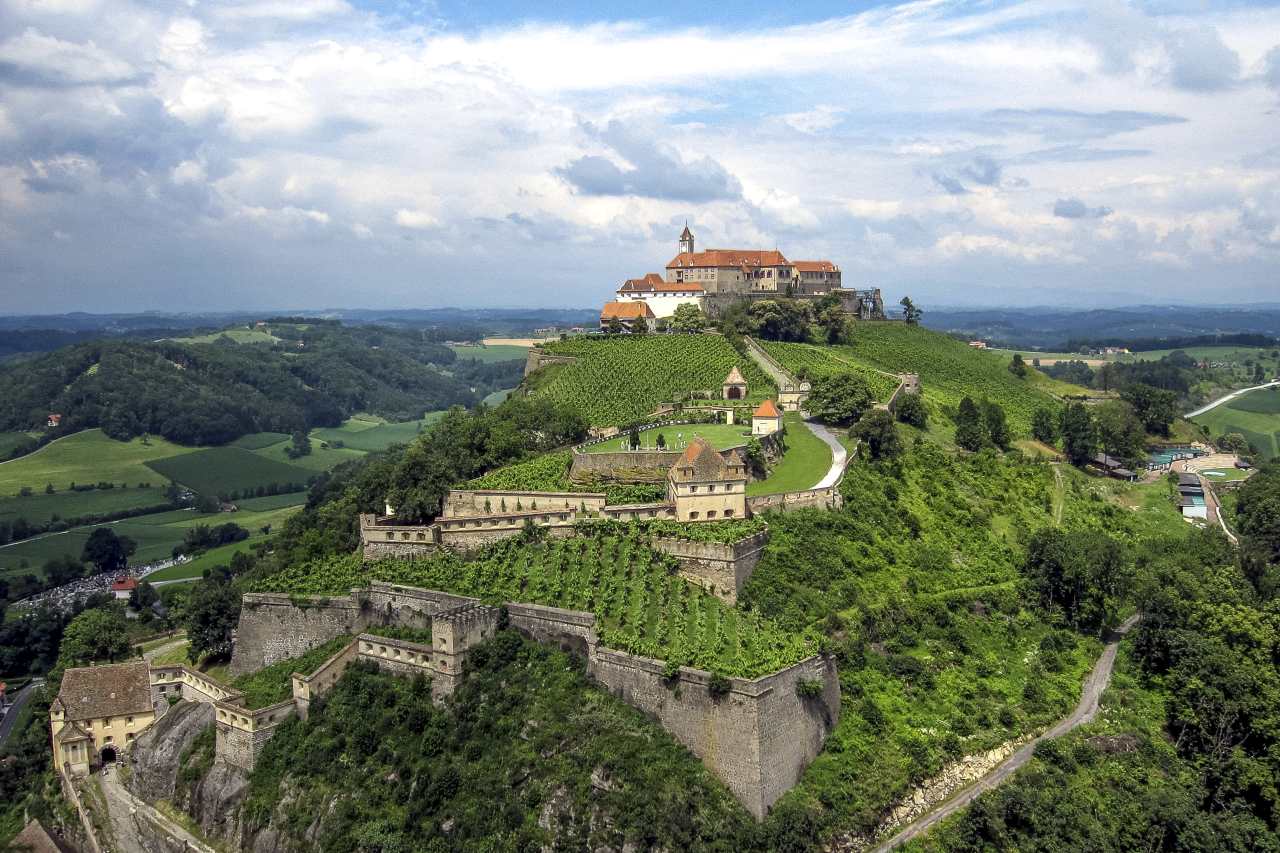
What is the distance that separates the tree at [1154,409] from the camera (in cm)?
8644

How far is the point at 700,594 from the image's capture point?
139 ft

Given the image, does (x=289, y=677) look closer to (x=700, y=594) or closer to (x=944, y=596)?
(x=700, y=594)

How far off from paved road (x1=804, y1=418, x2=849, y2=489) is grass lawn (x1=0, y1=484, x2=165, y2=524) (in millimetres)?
89360

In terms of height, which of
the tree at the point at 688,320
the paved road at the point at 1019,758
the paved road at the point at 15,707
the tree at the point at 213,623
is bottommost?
the paved road at the point at 15,707

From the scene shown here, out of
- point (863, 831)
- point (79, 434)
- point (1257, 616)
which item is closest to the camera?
point (863, 831)

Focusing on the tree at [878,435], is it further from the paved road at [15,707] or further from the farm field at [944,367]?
the paved road at [15,707]

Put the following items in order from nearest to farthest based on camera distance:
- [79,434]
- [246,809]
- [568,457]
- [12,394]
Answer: [246,809] → [568,457] → [79,434] → [12,394]

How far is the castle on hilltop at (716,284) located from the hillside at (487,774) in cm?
5979

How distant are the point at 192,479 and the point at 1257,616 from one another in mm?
123124

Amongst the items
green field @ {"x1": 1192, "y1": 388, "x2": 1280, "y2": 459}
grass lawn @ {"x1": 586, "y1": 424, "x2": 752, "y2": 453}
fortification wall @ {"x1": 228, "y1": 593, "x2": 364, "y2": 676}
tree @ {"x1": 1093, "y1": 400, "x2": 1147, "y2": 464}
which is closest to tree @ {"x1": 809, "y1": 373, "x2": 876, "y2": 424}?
grass lawn @ {"x1": 586, "y1": 424, "x2": 752, "y2": 453}

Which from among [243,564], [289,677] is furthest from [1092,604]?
[243,564]

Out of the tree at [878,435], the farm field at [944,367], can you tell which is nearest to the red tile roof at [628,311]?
the farm field at [944,367]

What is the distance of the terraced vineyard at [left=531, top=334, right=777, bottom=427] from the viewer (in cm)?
7238

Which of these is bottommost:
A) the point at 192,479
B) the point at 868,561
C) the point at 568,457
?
the point at 192,479
